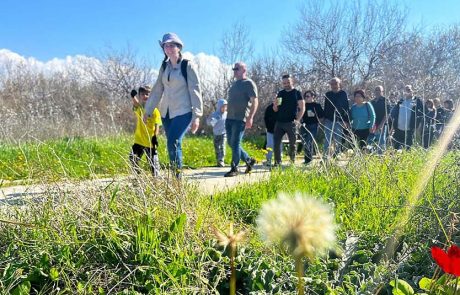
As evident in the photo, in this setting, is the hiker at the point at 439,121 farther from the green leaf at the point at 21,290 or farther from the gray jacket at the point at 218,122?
the gray jacket at the point at 218,122

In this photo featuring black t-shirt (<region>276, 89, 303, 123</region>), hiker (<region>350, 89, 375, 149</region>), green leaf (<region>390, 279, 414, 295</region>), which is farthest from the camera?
hiker (<region>350, 89, 375, 149</region>)

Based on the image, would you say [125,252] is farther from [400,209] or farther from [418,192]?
[418,192]

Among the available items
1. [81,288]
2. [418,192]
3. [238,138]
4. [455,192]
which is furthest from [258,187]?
[238,138]

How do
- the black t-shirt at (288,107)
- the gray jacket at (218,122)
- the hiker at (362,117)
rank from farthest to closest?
the gray jacket at (218,122)
the hiker at (362,117)
the black t-shirt at (288,107)

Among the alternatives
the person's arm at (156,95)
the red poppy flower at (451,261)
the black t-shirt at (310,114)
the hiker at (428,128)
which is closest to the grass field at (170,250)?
the red poppy flower at (451,261)

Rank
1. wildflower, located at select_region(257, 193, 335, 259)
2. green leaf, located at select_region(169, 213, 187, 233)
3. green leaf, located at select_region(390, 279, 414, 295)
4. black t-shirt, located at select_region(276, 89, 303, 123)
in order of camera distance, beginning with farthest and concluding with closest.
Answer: black t-shirt, located at select_region(276, 89, 303, 123) < green leaf, located at select_region(169, 213, 187, 233) < green leaf, located at select_region(390, 279, 414, 295) < wildflower, located at select_region(257, 193, 335, 259)

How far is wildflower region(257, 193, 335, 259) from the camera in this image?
0.56 meters

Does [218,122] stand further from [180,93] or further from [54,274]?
[54,274]

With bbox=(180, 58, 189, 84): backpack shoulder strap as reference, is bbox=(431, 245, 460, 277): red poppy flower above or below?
below

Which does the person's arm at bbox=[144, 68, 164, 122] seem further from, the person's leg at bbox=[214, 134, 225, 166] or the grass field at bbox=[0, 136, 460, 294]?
the person's leg at bbox=[214, 134, 225, 166]

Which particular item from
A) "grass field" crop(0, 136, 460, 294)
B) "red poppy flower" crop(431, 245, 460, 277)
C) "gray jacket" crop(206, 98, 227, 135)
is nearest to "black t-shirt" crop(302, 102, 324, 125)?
"gray jacket" crop(206, 98, 227, 135)

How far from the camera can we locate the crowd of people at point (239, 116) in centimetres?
485

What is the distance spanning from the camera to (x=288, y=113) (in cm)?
704

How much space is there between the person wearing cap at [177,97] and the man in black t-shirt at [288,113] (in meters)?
2.44
